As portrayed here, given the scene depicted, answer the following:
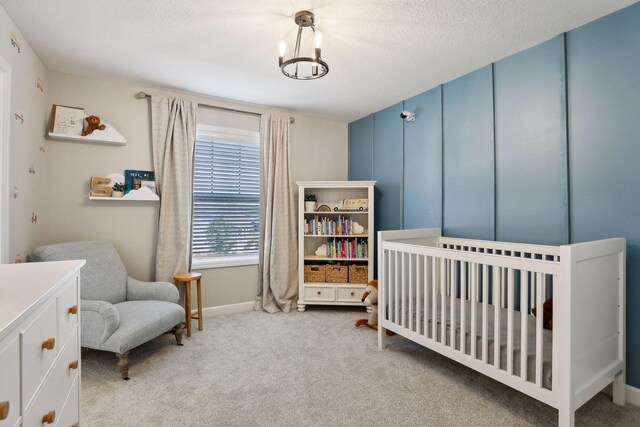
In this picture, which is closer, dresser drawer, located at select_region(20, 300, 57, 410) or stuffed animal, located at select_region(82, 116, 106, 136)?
dresser drawer, located at select_region(20, 300, 57, 410)

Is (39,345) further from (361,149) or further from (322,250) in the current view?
(361,149)

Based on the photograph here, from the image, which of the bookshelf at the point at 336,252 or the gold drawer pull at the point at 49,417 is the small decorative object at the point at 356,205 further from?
the gold drawer pull at the point at 49,417

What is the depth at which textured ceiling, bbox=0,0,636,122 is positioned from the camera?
187 cm

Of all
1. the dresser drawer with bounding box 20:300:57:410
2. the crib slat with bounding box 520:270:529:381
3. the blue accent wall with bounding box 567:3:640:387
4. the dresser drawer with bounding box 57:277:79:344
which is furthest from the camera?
the blue accent wall with bounding box 567:3:640:387

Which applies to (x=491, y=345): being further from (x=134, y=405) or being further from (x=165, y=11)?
(x=165, y=11)

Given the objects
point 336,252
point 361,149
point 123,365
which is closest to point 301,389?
point 123,365

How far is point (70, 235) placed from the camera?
2764mm

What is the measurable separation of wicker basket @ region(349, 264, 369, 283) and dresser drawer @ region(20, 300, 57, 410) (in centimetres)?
277

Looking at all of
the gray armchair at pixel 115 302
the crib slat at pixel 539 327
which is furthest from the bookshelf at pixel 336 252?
the crib slat at pixel 539 327

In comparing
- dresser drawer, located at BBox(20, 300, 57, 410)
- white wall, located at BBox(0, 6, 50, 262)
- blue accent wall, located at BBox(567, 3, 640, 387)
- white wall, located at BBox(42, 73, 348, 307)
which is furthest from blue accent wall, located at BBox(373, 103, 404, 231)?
white wall, located at BBox(0, 6, 50, 262)

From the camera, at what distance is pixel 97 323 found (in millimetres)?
2068

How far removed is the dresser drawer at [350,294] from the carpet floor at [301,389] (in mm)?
764

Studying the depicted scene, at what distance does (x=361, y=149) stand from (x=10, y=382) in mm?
3748

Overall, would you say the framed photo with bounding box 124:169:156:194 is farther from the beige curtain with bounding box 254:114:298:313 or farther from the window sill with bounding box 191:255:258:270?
the beige curtain with bounding box 254:114:298:313
